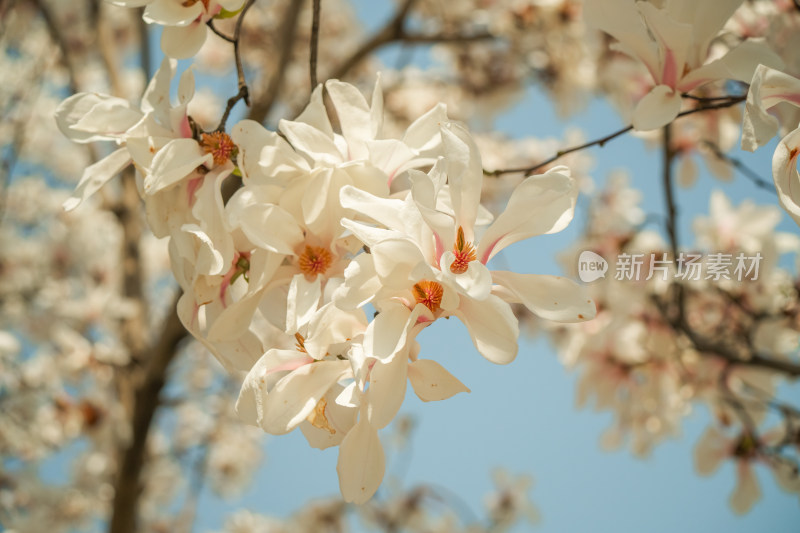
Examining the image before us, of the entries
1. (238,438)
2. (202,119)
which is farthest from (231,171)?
(238,438)

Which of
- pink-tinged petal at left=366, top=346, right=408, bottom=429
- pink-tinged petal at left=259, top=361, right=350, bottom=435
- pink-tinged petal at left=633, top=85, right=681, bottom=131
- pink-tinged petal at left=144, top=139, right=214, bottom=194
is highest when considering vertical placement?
pink-tinged petal at left=633, top=85, right=681, bottom=131

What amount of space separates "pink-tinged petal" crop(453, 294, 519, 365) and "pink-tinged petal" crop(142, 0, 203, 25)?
28 cm

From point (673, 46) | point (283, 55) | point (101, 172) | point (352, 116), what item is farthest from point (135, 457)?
point (673, 46)

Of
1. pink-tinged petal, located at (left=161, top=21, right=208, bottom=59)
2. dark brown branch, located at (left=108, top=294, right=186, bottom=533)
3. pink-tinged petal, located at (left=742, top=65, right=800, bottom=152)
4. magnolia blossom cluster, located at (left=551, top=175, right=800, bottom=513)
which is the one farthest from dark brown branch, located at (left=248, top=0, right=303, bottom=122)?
pink-tinged petal, located at (left=742, top=65, right=800, bottom=152)

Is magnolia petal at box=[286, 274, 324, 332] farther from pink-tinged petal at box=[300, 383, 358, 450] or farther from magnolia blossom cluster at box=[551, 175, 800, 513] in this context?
magnolia blossom cluster at box=[551, 175, 800, 513]

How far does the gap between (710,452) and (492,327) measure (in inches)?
40.7

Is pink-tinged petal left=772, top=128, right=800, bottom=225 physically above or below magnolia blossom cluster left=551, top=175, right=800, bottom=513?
above

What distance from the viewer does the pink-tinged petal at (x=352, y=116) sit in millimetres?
429

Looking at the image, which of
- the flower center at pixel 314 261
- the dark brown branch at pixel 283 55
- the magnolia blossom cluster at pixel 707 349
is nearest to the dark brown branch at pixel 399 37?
the dark brown branch at pixel 283 55

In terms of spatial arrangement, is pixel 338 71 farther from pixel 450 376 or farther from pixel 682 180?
pixel 450 376

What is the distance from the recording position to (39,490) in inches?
70.9

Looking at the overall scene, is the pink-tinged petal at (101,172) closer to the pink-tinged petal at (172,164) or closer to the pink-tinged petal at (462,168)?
the pink-tinged petal at (172,164)

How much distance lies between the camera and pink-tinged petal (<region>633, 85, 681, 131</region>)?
447mm

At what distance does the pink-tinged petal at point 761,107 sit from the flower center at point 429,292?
196 mm
